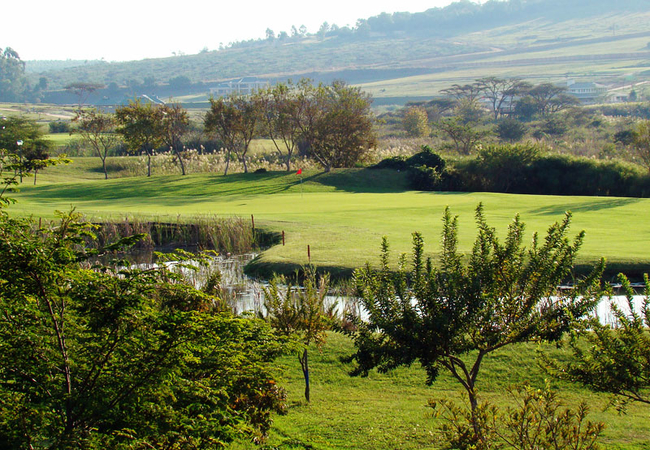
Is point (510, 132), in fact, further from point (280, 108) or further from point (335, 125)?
point (280, 108)

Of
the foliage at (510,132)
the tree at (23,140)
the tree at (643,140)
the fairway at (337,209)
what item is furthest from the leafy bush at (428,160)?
the foliage at (510,132)

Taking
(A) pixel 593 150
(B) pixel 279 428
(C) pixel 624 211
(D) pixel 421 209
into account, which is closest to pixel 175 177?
(D) pixel 421 209

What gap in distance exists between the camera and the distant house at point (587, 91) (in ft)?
465

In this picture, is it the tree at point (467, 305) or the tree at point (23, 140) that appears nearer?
the tree at point (467, 305)

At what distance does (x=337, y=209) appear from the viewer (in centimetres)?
2767

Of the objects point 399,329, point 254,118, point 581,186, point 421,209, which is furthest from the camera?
point 254,118

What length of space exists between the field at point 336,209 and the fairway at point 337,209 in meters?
0.04

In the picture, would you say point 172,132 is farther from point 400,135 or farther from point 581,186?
point 400,135

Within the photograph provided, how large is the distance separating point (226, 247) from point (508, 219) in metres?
9.70

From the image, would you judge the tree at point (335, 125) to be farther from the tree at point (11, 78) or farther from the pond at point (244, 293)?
the tree at point (11, 78)

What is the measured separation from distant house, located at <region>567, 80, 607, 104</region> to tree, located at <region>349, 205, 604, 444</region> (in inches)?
5729

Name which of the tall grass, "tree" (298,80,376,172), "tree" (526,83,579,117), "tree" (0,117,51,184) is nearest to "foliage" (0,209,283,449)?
the tall grass

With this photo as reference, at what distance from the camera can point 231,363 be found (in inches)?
209

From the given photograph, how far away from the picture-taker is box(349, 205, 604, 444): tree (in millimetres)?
6629
